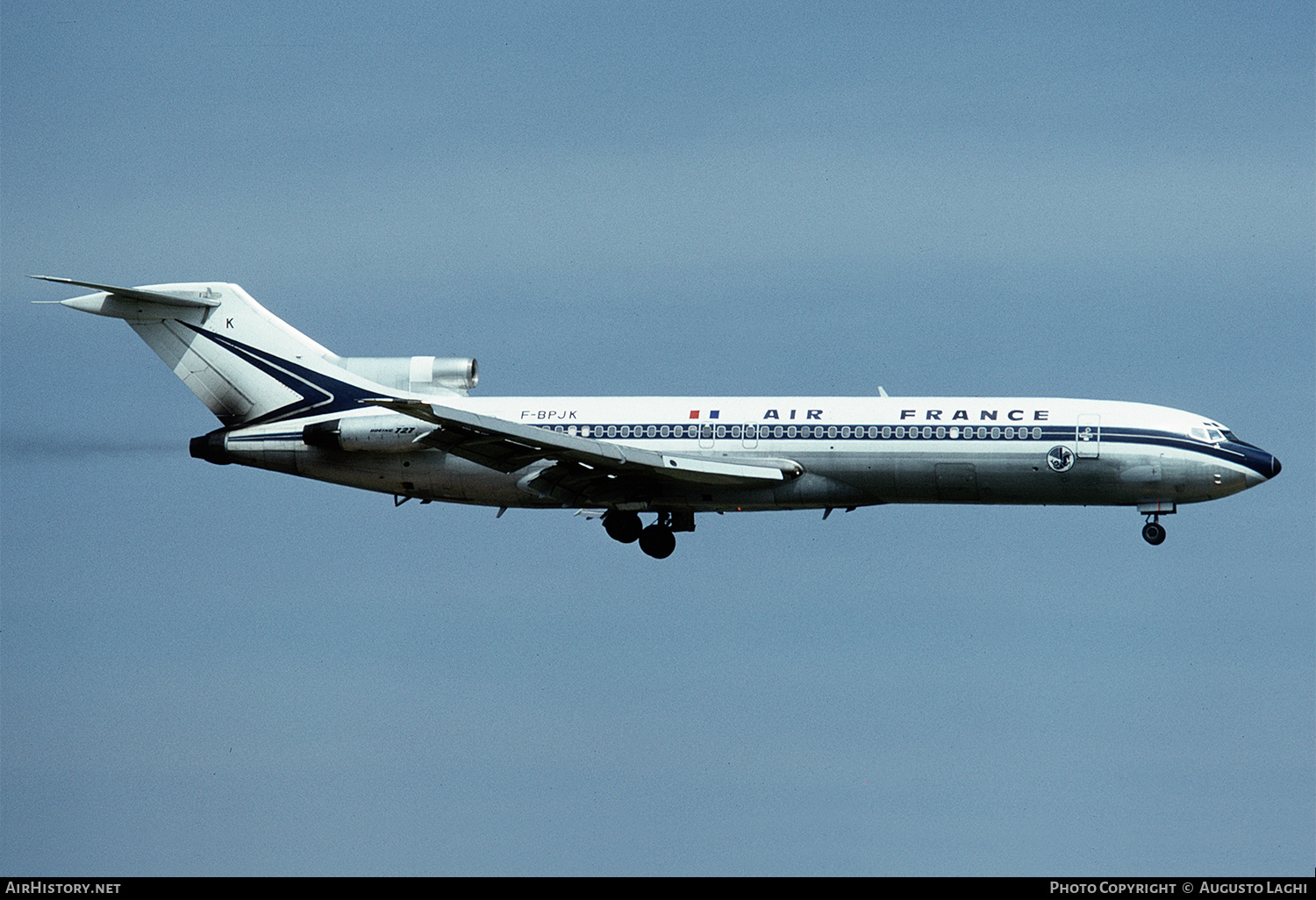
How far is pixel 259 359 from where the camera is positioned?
1993 inches

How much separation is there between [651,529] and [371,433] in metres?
7.91

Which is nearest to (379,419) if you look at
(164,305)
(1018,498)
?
(164,305)

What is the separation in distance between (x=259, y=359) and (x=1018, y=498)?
794 inches

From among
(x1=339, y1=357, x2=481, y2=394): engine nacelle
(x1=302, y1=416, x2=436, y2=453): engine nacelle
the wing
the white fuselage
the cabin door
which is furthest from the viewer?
(x1=339, y1=357, x2=481, y2=394): engine nacelle

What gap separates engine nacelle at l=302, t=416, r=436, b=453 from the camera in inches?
1887

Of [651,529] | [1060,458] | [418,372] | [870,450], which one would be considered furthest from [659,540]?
[1060,458]

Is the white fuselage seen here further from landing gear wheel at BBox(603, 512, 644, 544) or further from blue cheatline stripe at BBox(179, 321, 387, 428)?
landing gear wheel at BBox(603, 512, 644, 544)

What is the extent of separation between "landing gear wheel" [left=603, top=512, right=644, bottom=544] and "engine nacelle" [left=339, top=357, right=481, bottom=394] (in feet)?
16.7

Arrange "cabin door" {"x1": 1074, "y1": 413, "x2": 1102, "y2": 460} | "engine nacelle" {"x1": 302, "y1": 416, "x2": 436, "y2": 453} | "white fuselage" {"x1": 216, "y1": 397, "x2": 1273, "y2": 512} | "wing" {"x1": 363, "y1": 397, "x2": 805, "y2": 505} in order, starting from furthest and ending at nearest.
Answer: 1. "engine nacelle" {"x1": 302, "y1": 416, "x2": 436, "y2": 453}
2. "white fuselage" {"x1": 216, "y1": 397, "x2": 1273, "y2": 512}
3. "cabin door" {"x1": 1074, "y1": 413, "x2": 1102, "y2": 460}
4. "wing" {"x1": 363, "y1": 397, "x2": 805, "y2": 505}

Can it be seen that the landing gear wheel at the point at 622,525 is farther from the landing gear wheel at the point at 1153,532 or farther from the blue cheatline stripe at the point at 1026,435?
the landing gear wheel at the point at 1153,532

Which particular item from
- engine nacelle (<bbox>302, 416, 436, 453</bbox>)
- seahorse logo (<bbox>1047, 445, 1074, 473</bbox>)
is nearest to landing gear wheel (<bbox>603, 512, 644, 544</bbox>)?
engine nacelle (<bbox>302, 416, 436, 453</bbox>)

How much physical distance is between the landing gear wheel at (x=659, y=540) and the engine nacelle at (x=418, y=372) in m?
6.09

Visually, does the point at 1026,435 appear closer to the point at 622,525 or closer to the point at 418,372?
the point at 622,525

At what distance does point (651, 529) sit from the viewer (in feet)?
166
